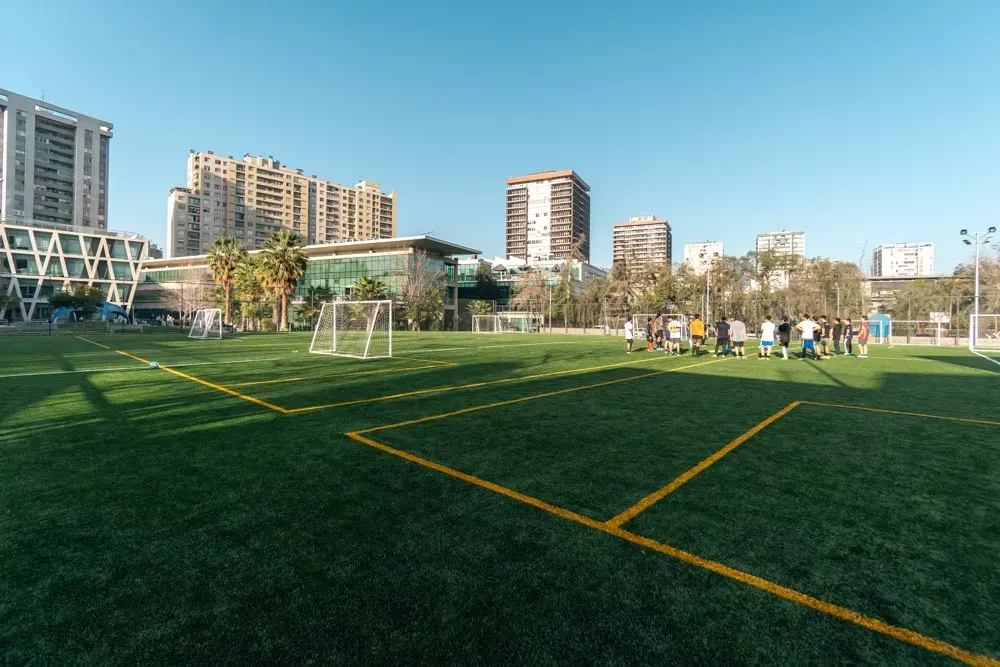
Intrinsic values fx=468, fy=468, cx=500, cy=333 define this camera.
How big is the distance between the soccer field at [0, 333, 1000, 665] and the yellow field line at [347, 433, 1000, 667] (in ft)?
0.05

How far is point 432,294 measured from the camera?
219 ft

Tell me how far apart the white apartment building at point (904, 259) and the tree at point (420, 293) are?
7417 inches

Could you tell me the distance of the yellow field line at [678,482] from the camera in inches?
154

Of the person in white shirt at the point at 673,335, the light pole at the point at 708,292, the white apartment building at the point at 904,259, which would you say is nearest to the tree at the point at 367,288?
the light pole at the point at 708,292

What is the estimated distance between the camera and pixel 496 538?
3.51 m

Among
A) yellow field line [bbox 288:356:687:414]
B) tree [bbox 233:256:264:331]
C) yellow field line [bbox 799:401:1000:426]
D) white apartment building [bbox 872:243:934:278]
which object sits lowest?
yellow field line [bbox 288:356:687:414]

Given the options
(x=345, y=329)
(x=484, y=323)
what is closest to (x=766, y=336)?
(x=345, y=329)

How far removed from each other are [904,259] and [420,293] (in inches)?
8535

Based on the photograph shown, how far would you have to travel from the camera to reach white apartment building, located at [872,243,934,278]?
605 feet

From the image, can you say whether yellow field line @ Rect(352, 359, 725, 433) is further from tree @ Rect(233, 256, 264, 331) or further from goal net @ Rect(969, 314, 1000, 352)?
tree @ Rect(233, 256, 264, 331)

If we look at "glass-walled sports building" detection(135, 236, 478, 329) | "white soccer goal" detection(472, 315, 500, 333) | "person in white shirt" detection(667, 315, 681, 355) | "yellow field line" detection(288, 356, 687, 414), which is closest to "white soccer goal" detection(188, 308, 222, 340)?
"glass-walled sports building" detection(135, 236, 478, 329)

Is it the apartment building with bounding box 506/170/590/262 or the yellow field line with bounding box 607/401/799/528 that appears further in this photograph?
the apartment building with bounding box 506/170/590/262

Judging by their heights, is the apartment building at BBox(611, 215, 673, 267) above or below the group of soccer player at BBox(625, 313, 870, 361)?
above

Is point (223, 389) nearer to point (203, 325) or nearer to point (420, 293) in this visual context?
point (203, 325)
